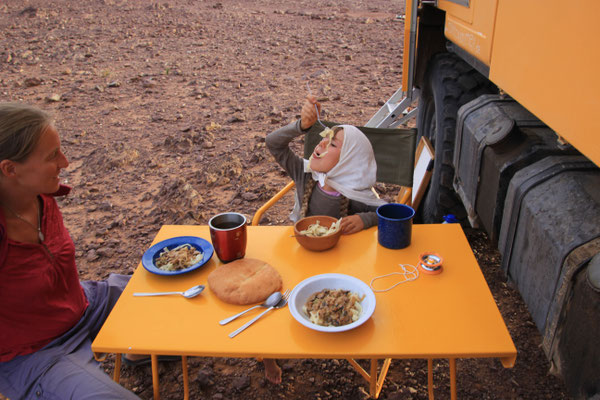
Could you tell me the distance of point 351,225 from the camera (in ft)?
6.77

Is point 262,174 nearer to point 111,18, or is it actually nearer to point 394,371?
point 394,371

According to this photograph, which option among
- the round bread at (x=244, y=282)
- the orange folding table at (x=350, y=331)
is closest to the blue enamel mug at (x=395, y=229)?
the orange folding table at (x=350, y=331)

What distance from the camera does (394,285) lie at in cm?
173

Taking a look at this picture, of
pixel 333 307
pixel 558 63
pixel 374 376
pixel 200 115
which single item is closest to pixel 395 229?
pixel 333 307

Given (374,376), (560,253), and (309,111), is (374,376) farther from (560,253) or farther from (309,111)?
(309,111)

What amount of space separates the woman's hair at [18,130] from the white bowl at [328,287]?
3.49 feet

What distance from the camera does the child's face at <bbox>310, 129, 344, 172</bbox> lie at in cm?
238

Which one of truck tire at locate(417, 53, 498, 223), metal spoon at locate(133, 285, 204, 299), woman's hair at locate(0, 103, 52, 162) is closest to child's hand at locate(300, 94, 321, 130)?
metal spoon at locate(133, 285, 204, 299)

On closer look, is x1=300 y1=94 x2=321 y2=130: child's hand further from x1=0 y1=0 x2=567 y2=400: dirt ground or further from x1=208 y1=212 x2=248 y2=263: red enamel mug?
x1=0 y1=0 x2=567 y2=400: dirt ground

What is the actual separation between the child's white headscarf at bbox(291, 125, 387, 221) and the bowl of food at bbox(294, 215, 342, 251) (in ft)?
1.24

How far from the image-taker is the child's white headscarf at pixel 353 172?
238 centimetres

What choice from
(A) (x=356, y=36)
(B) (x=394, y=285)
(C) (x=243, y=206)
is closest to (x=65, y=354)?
(B) (x=394, y=285)

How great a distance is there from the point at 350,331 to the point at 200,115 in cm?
542

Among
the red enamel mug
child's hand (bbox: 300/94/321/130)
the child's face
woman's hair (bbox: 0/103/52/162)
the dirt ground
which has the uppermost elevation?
woman's hair (bbox: 0/103/52/162)
